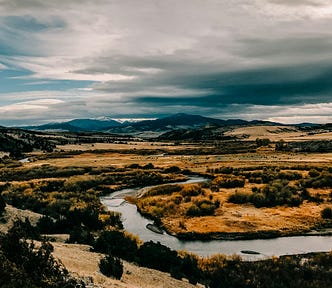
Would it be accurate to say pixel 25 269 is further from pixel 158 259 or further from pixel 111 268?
pixel 158 259

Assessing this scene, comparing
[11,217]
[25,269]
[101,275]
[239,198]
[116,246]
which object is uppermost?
[25,269]

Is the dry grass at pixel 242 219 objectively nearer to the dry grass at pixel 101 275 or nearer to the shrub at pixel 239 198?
the shrub at pixel 239 198

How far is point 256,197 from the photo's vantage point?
52.1 meters

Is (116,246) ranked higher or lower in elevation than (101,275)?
lower

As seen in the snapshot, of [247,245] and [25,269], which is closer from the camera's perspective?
[25,269]

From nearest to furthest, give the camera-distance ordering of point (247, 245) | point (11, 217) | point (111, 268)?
point (111, 268) < point (11, 217) < point (247, 245)

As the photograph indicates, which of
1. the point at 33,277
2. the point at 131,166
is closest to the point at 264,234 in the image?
the point at 33,277

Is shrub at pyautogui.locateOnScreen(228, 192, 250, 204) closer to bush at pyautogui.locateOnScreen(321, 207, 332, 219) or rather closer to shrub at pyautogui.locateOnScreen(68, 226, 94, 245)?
bush at pyautogui.locateOnScreen(321, 207, 332, 219)

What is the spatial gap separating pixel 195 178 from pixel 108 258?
59214 mm

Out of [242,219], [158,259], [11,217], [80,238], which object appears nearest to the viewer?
[158,259]

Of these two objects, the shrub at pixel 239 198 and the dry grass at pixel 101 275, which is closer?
the dry grass at pixel 101 275

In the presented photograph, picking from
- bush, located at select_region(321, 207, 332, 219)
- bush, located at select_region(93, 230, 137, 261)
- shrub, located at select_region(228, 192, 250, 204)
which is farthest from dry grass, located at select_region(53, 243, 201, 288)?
shrub, located at select_region(228, 192, 250, 204)

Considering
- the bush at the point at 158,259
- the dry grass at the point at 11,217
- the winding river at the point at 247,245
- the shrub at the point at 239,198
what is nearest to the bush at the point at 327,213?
the winding river at the point at 247,245

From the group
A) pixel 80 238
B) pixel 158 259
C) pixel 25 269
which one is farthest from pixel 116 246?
pixel 25 269
